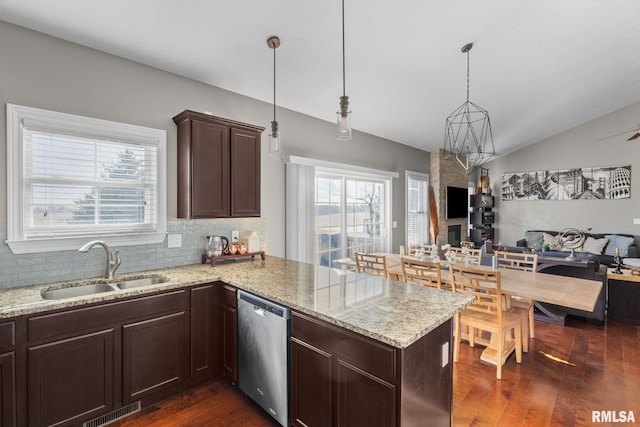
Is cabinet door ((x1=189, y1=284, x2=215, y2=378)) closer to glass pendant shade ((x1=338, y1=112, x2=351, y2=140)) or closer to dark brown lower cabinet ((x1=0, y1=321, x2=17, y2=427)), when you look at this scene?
dark brown lower cabinet ((x1=0, y1=321, x2=17, y2=427))

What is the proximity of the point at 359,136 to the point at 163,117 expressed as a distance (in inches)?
115

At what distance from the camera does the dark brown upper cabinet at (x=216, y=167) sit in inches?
105

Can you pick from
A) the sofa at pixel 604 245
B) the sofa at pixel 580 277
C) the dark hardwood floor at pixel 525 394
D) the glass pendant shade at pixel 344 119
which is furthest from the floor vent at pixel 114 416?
the sofa at pixel 604 245

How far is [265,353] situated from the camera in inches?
79.0

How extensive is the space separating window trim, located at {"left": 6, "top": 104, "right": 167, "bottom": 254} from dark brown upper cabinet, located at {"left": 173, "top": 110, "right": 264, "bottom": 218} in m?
0.18

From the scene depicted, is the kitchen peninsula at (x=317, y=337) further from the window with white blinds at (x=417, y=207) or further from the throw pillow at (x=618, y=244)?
the throw pillow at (x=618, y=244)

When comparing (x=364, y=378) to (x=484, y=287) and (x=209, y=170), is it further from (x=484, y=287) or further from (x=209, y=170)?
(x=209, y=170)

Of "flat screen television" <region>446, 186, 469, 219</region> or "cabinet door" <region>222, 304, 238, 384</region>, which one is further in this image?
"flat screen television" <region>446, 186, 469, 219</region>

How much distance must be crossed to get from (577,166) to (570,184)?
0.41 meters

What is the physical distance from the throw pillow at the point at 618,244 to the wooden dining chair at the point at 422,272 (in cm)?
509

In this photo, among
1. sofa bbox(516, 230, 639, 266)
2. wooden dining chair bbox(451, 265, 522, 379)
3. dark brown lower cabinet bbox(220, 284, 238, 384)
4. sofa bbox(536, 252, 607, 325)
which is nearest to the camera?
dark brown lower cabinet bbox(220, 284, 238, 384)

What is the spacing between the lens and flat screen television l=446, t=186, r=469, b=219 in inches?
266

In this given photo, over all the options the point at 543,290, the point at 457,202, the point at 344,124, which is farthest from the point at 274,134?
the point at 457,202

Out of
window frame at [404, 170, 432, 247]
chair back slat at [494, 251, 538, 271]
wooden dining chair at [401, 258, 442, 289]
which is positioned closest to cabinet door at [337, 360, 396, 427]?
wooden dining chair at [401, 258, 442, 289]
